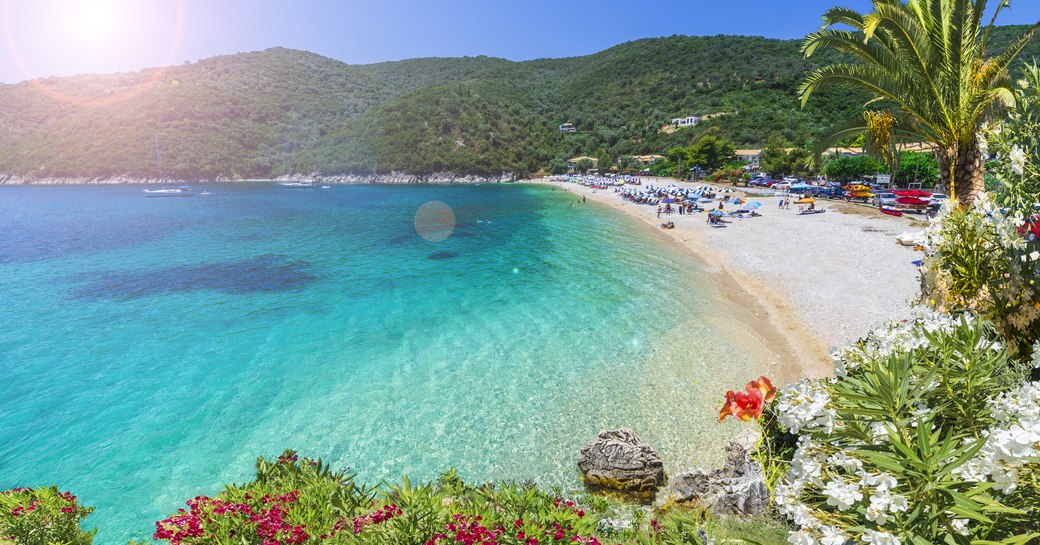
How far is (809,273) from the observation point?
23.2m

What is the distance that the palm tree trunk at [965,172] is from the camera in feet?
28.5

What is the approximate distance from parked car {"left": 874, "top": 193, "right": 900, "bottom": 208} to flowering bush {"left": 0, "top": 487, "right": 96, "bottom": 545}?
179 ft

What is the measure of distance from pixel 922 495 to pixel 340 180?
165 m

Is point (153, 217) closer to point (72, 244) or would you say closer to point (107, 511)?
point (72, 244)

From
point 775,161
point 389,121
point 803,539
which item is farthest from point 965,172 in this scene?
point 389,121

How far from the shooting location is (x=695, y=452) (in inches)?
412

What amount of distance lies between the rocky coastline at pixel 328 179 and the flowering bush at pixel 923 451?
139 metres

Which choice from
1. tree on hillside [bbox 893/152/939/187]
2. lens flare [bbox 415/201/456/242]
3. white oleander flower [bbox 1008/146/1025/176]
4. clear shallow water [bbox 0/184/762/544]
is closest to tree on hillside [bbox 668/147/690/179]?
tree on hillside [bbox 893/152/939/187]

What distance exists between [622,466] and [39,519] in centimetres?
945

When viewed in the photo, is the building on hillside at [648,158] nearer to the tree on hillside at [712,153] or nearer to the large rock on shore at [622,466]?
the tree on hillside at [712,153]

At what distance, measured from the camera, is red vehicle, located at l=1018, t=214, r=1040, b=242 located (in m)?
4.29

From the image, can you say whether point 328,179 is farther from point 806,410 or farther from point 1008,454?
point 1008,454

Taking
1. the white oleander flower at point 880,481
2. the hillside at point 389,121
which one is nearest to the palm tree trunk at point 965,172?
the white oleander flower at point 880,481

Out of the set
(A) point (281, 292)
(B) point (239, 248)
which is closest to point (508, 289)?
(A) point (281, 292)
